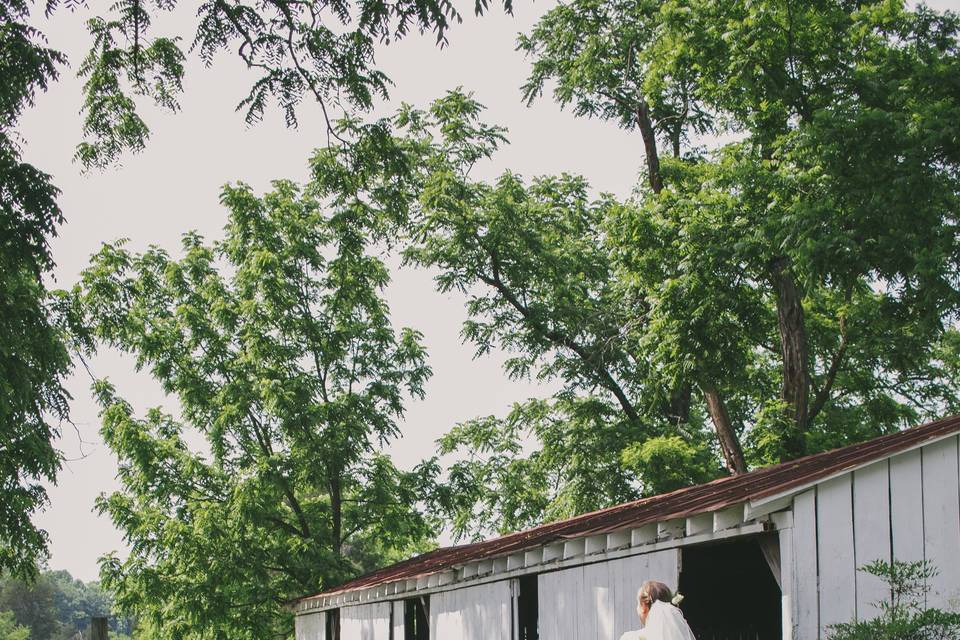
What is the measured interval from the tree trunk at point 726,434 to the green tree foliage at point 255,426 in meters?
8.16

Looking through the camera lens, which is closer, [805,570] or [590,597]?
[805,570]

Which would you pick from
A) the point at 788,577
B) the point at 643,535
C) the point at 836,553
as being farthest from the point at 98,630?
the point at 836,553

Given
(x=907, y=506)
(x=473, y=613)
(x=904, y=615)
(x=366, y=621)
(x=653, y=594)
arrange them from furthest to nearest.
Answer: (x=366, y=621) < (x=473, y=613) < (x=907, y=506) < (x=904, y=615) < (x=653, y=594)

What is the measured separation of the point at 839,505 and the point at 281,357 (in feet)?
67.9

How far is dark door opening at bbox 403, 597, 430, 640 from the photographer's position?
17891mm

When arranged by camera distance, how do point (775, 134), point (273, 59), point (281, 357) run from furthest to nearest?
point (281, 357), point (775, 134), point (273, 59)

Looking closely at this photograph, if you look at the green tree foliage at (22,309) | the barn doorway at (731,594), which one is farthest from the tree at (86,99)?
the barn doorway at (731,594)

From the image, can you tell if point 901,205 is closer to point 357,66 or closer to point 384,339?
point 357,66

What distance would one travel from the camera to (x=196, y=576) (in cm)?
2628

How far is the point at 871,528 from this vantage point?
9664 mm

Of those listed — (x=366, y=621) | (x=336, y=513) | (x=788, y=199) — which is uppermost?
(x=788, y=199)

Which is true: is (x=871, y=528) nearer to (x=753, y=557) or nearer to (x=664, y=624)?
(x=664, y=624)

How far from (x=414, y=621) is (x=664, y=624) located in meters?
10.2

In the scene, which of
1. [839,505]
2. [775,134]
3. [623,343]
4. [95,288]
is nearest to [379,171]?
[839,505]
